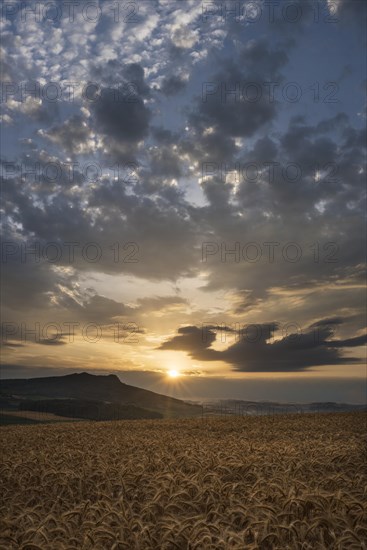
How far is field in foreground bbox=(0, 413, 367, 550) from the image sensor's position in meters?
5.40

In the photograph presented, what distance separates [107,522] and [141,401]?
194593 millimetres

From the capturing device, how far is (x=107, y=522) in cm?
597

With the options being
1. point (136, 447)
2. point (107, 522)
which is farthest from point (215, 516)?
point (136, 447)

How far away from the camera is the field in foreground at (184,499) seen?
5398 mm

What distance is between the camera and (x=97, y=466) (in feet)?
33.7

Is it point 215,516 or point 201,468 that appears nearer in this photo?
point 215,516

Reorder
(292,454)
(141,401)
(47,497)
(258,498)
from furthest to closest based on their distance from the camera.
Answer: (141,401)
(292,454)
(47,497)
(258,498)

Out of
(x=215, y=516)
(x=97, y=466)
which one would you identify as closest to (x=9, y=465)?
(x=97, y=466)

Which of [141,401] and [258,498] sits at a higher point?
[258,498]

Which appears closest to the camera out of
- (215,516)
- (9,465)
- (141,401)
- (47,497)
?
(215,516)

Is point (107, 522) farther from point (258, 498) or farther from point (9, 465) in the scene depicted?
point (9, 465)

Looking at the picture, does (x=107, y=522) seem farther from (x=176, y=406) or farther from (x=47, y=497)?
(x=176, y=406)

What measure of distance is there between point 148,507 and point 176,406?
165m

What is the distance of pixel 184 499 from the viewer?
7305 millimetres
